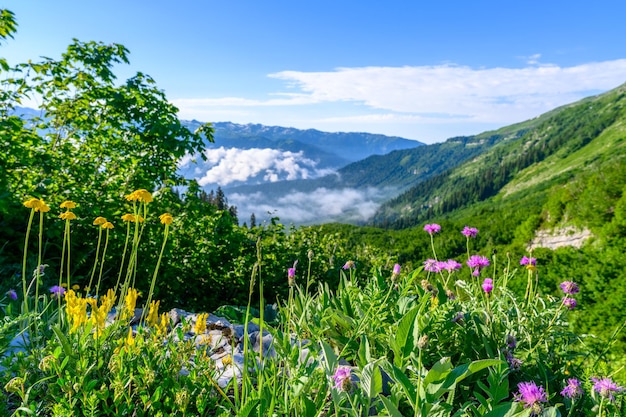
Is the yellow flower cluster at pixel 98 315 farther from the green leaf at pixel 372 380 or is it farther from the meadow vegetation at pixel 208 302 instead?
the green leaf at pixel 372 380

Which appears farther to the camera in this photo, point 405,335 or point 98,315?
point 98,315

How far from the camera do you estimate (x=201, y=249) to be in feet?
23.3

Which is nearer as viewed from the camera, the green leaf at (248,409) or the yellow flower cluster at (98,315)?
the green leaf at (248,409)

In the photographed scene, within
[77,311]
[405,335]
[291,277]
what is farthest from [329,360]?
[77,311]

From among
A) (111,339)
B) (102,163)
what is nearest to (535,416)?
(111,339)

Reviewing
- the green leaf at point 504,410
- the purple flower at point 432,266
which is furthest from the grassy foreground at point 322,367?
the purple flower at point 432,266

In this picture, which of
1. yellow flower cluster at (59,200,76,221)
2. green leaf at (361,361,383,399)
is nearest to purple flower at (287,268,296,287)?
green leaf at (361,361,383,399)

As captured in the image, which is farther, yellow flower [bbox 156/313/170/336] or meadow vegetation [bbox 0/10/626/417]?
yellow flower [bbox 156/313/170/336]

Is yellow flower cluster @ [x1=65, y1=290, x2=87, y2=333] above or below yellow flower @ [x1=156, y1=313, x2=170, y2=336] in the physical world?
above

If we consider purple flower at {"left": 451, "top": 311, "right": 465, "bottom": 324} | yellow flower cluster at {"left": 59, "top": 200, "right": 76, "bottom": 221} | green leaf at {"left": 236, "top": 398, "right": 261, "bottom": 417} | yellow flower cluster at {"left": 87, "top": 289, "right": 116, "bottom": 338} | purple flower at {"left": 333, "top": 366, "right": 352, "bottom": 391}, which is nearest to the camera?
green leaf at {"left": 236, "top": 398, "right": 261, "bottom": 417}

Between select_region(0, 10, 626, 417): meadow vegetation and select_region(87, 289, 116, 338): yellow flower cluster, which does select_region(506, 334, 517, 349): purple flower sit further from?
select_region(87, 289, 116, 338): yellow flower cluster

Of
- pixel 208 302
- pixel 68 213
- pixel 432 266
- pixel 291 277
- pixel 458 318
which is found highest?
pixel 68 213

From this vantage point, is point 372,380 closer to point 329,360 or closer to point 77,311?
point 329,360

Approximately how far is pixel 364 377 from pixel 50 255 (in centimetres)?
575
